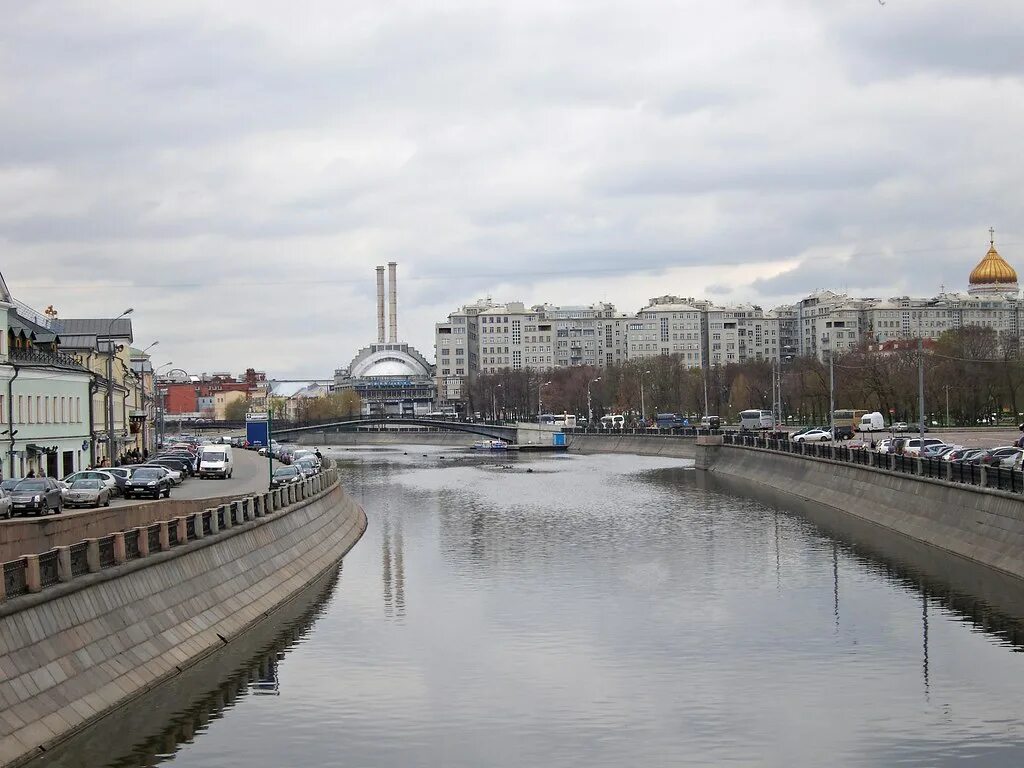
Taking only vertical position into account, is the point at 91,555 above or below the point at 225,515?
above

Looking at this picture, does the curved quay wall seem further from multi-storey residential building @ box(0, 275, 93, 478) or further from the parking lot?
multi-storey residential building @ box(0, 275, 93, 478)

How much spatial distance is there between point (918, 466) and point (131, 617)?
35914 mm

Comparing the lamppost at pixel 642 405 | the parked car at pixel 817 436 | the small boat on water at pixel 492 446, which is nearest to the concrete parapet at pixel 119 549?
the parked car at pixel 817 436

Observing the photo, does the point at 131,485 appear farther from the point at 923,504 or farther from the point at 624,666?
the point at 923,504

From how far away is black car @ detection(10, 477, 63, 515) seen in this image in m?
41.8

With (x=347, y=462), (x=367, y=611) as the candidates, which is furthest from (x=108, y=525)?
(x=347, y=462)

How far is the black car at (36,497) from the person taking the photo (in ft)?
137

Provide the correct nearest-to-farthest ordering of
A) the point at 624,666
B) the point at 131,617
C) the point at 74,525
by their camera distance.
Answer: the point at 131,617 < the point at 624,666 < the point at 74,525

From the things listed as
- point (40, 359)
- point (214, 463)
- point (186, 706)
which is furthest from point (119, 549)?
A: point (214, 463)

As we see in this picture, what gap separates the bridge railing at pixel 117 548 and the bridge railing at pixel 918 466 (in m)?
23.7

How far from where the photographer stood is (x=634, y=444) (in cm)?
14950

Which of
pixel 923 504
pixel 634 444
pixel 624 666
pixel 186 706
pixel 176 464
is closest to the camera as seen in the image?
pixel 186 706

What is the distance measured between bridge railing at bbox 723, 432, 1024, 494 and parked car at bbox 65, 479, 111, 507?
1198 inches

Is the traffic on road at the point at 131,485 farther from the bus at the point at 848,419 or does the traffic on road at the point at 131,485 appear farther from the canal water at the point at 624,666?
the bus at the point at 848,419
